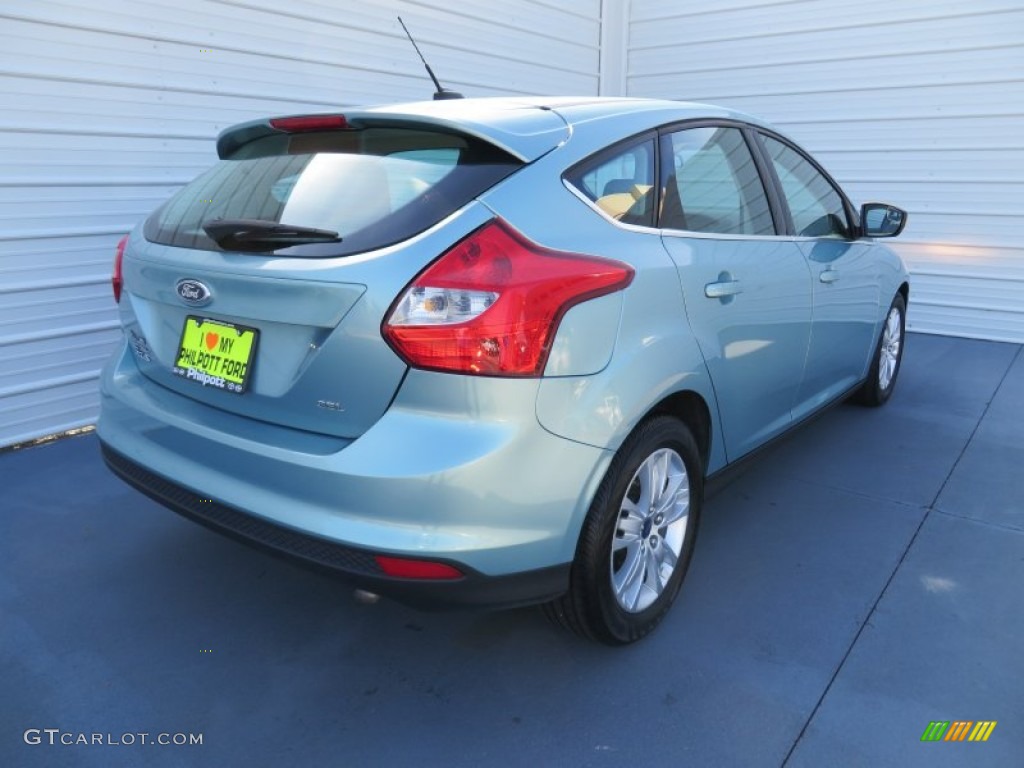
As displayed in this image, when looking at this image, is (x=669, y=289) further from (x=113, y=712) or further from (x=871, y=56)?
(x=871, y=56)

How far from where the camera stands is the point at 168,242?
219 centimetres

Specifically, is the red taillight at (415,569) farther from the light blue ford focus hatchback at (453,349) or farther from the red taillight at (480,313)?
the red taillight at (480,313)

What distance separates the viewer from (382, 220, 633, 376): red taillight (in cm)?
168

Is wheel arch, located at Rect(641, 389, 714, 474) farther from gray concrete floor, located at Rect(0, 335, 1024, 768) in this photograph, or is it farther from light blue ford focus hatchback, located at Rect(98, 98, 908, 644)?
gray concrete floor, located at Rect(0, 335, 1024, 768)

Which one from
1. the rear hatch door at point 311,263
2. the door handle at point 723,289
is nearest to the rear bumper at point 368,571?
the rear hatch door at point 311,263

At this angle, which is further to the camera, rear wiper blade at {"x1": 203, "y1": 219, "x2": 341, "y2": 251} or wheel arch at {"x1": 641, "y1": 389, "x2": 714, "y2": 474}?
wheel arch at {"x1": 641, "y1": 389, "x2": 714, "y2": 474}

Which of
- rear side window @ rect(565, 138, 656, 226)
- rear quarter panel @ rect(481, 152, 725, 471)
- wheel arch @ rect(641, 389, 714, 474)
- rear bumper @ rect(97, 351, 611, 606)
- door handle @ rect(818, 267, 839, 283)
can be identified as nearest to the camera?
rear bumper @ rect(97, 351, 611, 606)

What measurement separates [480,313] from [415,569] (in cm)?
59

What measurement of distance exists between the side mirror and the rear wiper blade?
9.05 feet

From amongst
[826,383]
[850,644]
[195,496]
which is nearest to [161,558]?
[195,496]

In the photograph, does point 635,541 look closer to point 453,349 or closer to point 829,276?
point 453,349

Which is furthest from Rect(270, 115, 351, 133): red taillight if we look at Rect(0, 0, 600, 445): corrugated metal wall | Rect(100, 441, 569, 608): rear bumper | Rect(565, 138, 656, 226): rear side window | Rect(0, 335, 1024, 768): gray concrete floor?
Rect(0, 0, 600, 445): corrugated metal wall

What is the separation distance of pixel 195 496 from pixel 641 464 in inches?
46.5

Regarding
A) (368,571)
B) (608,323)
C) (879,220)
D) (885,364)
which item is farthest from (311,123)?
(885,364)
